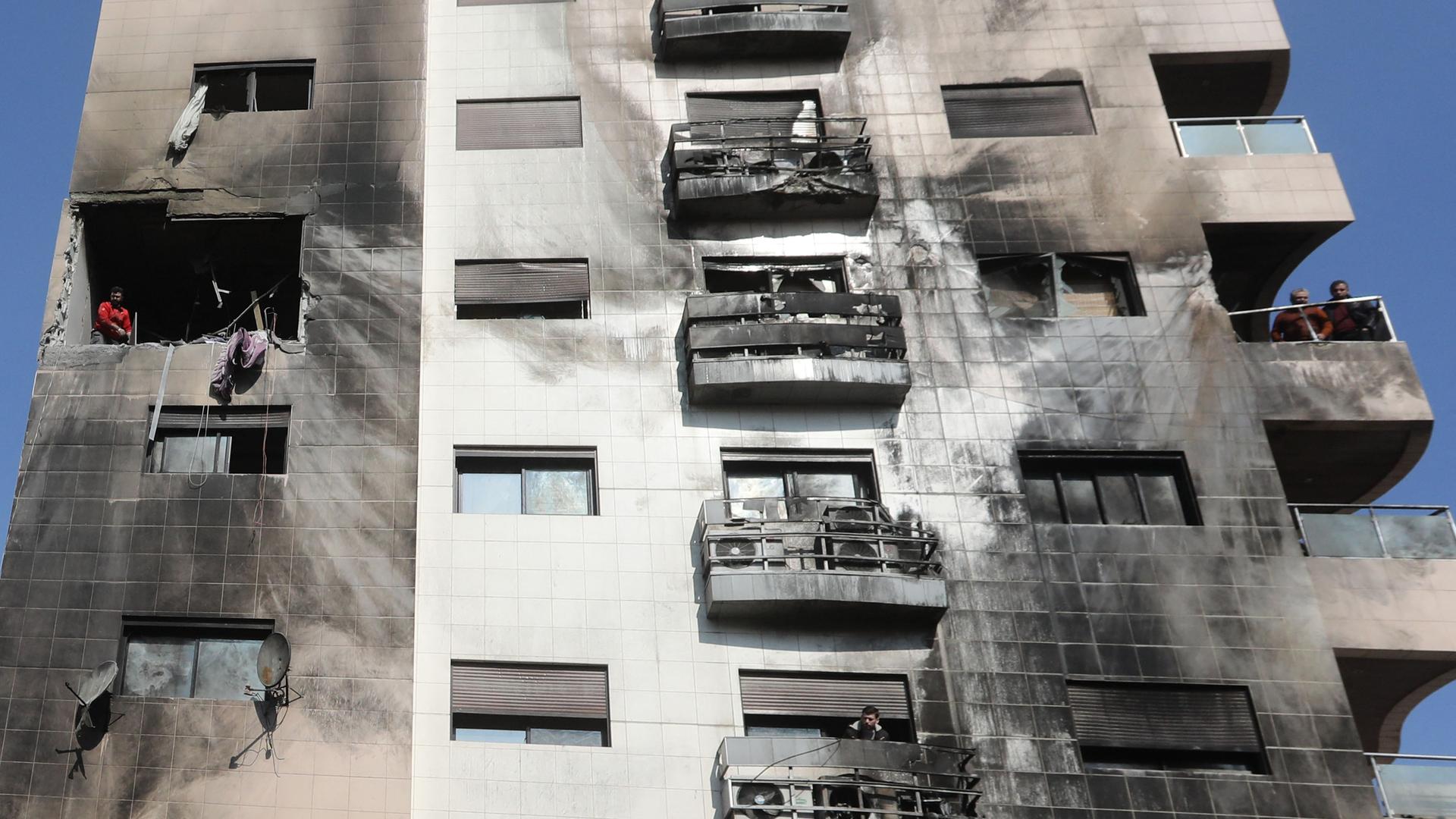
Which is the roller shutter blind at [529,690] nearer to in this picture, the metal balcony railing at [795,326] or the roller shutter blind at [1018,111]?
the metal balcony railing at [795,326]

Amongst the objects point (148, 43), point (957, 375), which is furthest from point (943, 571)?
point (148, 43)

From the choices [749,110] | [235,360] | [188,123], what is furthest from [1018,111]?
[188,123]

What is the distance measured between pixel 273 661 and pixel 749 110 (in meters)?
12.6

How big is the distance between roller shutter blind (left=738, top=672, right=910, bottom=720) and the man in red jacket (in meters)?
11.7

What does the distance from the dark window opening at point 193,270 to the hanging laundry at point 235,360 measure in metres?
0.79

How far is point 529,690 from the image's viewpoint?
19.3m

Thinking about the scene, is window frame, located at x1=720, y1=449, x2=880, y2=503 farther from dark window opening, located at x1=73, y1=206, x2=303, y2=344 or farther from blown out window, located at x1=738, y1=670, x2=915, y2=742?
dark window opening, located at x1=73, y1=206, x2=303, y2=344

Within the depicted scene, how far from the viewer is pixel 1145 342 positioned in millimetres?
22219

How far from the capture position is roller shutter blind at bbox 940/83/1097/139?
24.6 meters

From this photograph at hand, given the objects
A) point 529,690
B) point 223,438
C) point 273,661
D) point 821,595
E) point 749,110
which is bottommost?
point 529,690

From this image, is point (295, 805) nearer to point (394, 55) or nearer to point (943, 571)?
point (943, 571)

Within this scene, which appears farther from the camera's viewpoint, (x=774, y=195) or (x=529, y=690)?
(x=774, y=195)

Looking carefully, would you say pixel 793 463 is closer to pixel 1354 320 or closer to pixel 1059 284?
pixel 1059 284

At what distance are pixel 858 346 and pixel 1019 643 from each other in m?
5.12
